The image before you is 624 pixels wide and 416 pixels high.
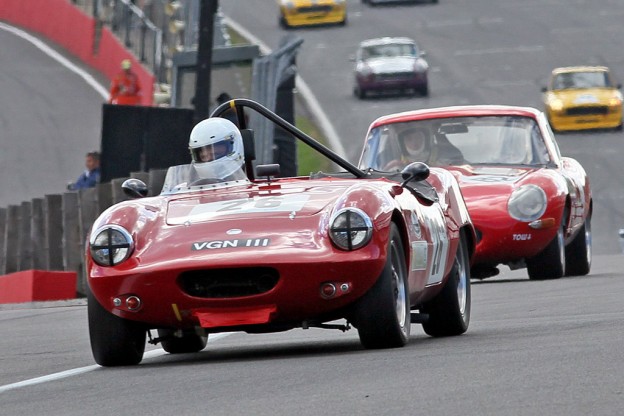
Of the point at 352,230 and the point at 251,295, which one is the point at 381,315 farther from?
the point at 251,295

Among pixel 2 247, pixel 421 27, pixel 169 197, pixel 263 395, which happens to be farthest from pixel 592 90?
pixel 263 395

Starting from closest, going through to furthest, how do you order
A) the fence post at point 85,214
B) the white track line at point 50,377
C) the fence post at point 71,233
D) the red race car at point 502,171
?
the white track line at point 50,377, the red race car at point 502,171, the fence post at point 85,214, the fence post at point 71,233

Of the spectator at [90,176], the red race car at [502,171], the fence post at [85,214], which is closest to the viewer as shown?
the red race car at [502,171]

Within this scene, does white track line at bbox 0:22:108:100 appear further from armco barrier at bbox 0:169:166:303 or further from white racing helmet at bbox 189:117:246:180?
white racing helmet at bbox 189:117:246:180

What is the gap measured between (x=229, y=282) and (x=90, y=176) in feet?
47.1

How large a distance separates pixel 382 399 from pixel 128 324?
2607 millimetres

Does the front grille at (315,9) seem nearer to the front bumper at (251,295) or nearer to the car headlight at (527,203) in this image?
the car headlight at (527,203)

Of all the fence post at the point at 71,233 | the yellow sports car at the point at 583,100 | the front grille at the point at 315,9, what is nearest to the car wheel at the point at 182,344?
the fence post at the point at 71,233

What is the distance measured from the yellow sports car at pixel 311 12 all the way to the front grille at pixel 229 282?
4371 centimetres

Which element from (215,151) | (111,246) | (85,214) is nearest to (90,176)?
(85,214)

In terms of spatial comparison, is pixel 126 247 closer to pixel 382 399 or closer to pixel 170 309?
pixel 170 309

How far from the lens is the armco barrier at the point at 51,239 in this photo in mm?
18297

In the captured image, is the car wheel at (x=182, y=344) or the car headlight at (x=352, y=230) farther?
the car wheel at (x=182, y=344)

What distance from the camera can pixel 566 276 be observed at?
17078mm
